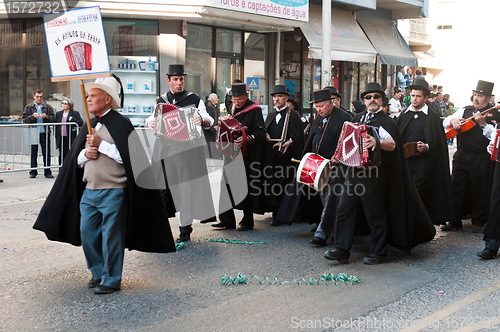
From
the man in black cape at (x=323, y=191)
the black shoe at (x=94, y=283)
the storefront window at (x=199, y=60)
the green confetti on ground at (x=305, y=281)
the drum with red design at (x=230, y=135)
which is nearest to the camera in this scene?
the black shoe at (x=94, y=283)

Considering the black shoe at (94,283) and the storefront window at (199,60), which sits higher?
the storefront window at (199,60)

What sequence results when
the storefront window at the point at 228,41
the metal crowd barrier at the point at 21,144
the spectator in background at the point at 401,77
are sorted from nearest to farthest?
the metal crowd barrier at the point at 21,144 < the storefront window at the point at 228,41 < the spectator in background at the point at 401,77

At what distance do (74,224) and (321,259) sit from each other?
109 inches

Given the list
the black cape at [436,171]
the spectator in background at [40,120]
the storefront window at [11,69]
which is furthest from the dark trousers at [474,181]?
the storefront window at [11,69]

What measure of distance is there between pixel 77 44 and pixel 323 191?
11.9ft

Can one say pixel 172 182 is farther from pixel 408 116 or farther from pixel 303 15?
pixel 303 15

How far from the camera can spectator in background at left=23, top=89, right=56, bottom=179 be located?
1150 centimetres

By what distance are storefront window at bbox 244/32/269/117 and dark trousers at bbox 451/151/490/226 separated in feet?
34.5

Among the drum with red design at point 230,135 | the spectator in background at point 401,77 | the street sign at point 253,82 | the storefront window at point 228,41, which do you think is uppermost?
the storefront window at point 228,41

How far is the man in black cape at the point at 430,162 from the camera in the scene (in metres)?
7.39

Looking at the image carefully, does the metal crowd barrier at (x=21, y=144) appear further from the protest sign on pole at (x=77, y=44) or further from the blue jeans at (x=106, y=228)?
the protest sign on pole at (x=77, y=44)

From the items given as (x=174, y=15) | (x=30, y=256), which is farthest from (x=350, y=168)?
(x=174, y=15)

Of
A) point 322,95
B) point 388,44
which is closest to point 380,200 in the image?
point 322,95

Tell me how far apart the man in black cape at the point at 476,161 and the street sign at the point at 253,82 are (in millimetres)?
11010
